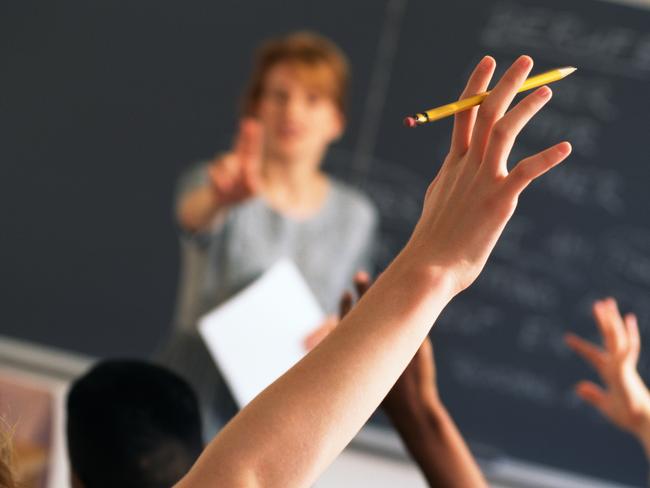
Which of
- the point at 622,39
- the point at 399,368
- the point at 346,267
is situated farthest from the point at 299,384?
the point at 622,39

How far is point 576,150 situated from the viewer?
315 cm

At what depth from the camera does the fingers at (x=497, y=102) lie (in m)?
0.73

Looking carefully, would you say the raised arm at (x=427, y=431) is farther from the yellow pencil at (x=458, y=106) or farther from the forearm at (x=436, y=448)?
the yellow pencil at (x=458, y=106)

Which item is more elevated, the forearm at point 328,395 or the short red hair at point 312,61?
the forearm at point 328,395

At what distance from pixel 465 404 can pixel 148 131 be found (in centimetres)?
153

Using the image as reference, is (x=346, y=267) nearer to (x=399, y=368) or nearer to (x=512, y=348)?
(x=512, y=348)

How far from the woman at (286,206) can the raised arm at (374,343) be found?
238 cm

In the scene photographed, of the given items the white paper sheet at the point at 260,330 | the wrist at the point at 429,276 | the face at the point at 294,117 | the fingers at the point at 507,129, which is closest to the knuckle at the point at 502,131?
the fingers at the point at 507,129

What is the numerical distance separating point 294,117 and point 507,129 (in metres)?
2.52

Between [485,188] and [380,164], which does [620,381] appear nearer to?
[485,188]

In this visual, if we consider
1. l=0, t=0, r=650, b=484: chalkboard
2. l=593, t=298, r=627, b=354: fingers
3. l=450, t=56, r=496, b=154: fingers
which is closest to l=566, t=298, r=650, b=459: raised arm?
l=593, t=298, r=627, b=354: fingers

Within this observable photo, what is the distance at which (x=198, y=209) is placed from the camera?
10.3 feet

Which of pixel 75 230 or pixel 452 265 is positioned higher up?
pixel 452 265

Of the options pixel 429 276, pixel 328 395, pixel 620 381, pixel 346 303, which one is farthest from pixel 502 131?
pixel 620 381
